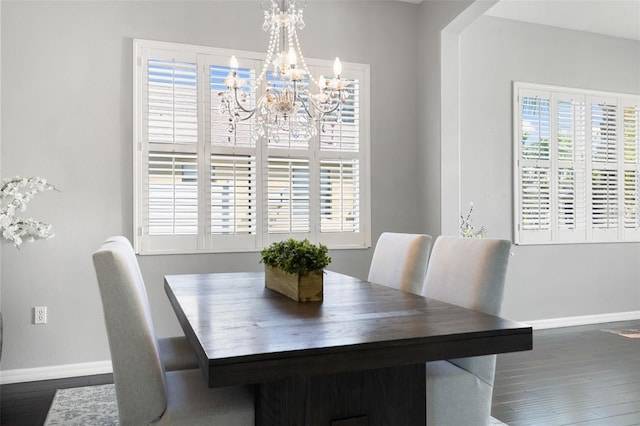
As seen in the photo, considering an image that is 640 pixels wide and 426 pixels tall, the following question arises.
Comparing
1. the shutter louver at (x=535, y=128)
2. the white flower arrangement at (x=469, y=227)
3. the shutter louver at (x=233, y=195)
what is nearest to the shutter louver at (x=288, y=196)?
the shutter louver at (x=233, y=195)

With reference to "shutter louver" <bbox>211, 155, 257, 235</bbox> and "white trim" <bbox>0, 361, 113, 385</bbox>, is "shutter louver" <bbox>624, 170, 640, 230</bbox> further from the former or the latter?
"white trim" <bbox>0, 361, 113, 385</bbox>

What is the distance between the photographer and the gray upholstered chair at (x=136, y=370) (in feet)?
4.64

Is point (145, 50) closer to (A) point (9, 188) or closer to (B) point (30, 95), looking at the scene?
(B) point (30, 95)

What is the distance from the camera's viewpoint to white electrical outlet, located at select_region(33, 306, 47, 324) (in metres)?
3.41

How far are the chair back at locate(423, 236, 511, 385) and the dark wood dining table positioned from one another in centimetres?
21

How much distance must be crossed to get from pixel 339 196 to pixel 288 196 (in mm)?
474

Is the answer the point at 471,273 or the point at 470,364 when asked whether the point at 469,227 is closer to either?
the point at 471,273

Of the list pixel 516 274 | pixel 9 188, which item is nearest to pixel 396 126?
pixel 516 274

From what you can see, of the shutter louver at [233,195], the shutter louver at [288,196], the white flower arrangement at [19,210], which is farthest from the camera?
the shutter louver at [288,196]

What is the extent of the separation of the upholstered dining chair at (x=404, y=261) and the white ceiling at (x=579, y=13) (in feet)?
9.81

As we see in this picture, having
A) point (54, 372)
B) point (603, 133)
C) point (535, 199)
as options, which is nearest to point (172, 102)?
point (54, 372)

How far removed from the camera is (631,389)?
313 cm

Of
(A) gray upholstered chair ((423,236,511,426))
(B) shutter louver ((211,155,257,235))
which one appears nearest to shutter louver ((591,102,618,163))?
(B) shutter louver ((211,155,257,235))

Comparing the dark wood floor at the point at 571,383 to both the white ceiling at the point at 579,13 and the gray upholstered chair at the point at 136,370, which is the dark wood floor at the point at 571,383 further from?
the white ceiling at the point at 579,13
